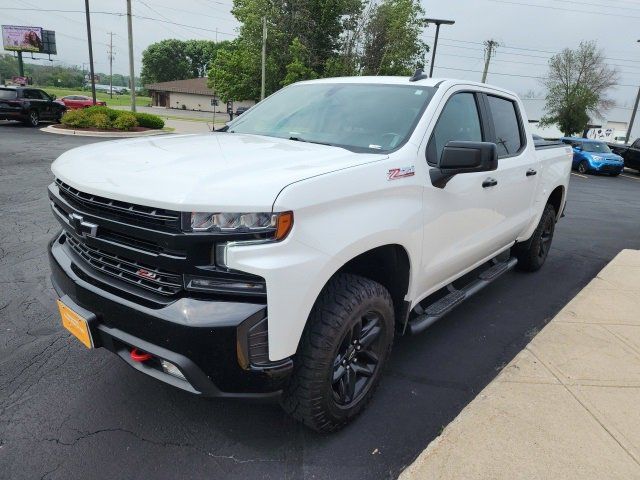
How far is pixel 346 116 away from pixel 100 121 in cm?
2026

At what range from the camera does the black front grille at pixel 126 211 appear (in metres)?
2.00

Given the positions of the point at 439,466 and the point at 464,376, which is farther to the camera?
the point at 464,376

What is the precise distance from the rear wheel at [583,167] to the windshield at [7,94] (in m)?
24.8

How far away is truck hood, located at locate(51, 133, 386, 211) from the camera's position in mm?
1970

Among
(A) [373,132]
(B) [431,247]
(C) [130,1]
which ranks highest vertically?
(C) [130,1]

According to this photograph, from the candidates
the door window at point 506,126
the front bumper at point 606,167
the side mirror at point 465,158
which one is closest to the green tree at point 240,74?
the front bumper at point 606,167

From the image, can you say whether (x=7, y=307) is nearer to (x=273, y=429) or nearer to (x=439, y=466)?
(x=273, y=429)

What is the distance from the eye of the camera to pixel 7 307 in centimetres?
401

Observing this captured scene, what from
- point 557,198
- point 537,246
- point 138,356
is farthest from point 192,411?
point 557,198

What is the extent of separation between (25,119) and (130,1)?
9118mm

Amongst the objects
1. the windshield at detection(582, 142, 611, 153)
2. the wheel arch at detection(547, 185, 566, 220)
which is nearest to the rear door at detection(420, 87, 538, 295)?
the wheel arch at detection(547, 185, 566, 220)

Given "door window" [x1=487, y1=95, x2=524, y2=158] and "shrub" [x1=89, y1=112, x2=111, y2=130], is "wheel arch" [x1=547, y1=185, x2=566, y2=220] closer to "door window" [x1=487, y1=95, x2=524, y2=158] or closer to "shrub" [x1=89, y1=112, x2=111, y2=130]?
"door window" [x1=487, y1=95, x2=524, y2=158]

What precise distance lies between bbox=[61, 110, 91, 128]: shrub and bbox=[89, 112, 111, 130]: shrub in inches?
6.4

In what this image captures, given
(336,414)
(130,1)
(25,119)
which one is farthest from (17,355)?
(130,1)
